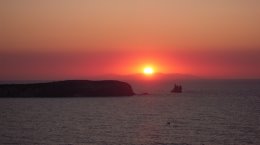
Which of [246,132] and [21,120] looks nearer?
[246,132]

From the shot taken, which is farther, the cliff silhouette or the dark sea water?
the cliff silhouette

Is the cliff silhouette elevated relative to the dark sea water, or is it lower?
elevated

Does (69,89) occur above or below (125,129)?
above

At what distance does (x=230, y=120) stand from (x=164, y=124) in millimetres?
15049

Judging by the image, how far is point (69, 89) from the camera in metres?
190

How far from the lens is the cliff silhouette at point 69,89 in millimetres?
181750

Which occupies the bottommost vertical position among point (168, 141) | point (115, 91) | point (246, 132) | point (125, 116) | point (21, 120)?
point (168, 141)

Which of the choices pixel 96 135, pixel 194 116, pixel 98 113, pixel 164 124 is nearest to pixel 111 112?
pixel 98 113

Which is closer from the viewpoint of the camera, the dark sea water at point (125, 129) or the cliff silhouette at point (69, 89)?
the dark sea water at point (125, 129)

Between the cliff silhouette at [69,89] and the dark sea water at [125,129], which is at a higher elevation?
the cliff silhouette at [69,89]

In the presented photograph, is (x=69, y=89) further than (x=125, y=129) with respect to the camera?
Yes

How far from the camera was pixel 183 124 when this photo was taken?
283ft

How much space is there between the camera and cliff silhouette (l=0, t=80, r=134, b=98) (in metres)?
182

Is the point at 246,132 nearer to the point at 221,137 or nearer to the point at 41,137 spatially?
the point at 221,137
